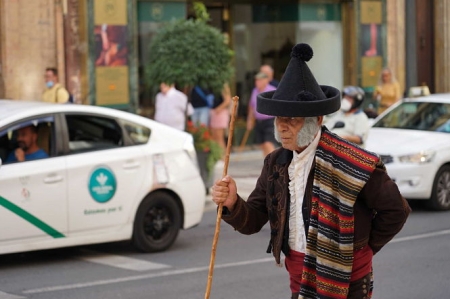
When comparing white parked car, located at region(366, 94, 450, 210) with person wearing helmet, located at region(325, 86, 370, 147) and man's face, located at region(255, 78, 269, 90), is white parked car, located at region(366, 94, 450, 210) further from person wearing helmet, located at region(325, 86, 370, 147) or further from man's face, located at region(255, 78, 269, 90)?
man's face, located at region(255, 78, 269, 90)

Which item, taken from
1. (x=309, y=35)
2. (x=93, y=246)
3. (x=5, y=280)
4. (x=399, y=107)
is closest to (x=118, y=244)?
(x=93, y=246)

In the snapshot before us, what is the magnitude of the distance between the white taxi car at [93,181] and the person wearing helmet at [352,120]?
243 cm

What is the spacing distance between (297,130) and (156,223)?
20.1 ft

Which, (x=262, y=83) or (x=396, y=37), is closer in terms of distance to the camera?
(x=262, y=83)

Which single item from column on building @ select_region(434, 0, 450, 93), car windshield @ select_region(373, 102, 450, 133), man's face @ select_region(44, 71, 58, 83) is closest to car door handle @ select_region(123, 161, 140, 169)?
car windshield @ select_region(373, 102, 450, 133)

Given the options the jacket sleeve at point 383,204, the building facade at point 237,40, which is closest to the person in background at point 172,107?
the building facade at point 237,40

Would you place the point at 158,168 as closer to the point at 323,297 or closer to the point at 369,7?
the point at 323,297

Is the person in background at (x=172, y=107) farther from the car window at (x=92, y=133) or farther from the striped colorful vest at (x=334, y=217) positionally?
the striped colorful vest at (x=334, y=217)

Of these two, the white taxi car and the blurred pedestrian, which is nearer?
the white taxi car

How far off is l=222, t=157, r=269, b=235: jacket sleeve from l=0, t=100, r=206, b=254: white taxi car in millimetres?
4808

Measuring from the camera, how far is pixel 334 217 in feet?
15.8

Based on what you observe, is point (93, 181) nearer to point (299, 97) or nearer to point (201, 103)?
point (299, 97)

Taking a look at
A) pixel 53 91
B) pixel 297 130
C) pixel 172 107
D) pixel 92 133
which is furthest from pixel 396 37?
pixel 297 130

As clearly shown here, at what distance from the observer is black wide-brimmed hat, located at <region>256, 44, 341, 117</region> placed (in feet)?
15.7
